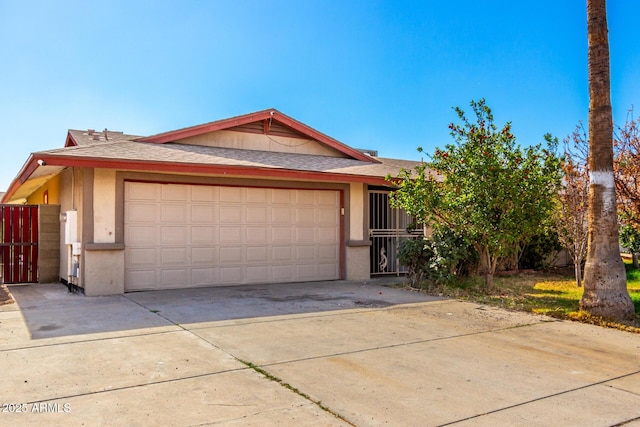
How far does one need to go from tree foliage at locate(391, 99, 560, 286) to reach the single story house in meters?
2.32

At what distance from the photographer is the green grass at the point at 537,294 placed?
871 cm

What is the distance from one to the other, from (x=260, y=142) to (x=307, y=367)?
9521mm

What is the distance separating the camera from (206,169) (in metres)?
10.8

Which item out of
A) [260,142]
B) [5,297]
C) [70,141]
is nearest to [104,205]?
[5,297]

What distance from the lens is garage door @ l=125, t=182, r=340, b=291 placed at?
1119 cm

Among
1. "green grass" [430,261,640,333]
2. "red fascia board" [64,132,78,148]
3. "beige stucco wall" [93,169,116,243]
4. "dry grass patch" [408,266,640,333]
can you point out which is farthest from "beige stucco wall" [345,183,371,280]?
"red fascia board" [64,132,78,148]

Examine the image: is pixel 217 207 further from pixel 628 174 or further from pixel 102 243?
pixel 628 174

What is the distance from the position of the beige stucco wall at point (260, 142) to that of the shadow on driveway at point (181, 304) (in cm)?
409

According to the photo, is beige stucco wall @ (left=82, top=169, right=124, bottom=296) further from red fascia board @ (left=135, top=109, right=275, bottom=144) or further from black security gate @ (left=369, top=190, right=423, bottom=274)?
black security gate @ (left=369, top=190, right=423, bottom=274)

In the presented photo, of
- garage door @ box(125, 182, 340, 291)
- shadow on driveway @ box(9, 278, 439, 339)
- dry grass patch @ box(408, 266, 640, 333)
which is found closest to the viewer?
shadow on driveway @ box(9, 278, 439, 339)

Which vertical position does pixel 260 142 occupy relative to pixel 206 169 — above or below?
above

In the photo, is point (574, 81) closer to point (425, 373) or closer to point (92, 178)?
point (425, 373)

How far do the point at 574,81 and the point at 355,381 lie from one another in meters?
10.7

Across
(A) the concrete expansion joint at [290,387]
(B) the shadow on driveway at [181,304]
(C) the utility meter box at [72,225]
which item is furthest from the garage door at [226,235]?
(A) the concrete expansion joint at [290,387]
